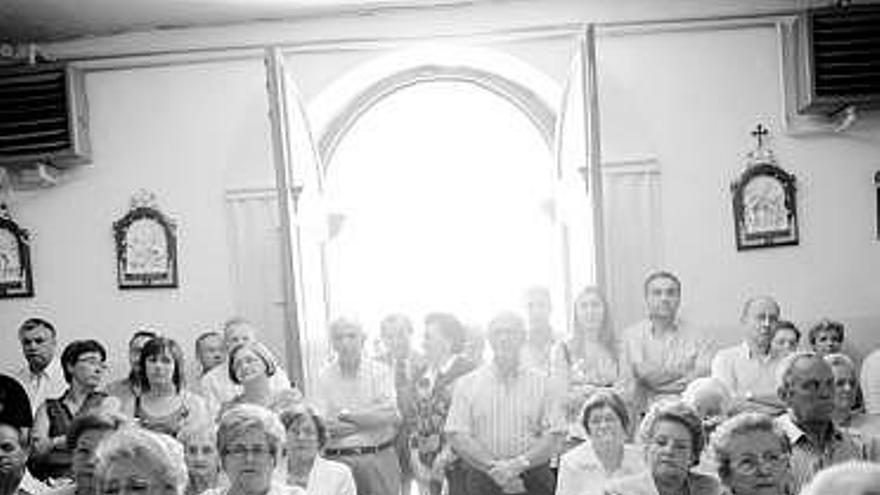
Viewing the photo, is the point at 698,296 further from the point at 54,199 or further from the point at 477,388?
the point at 54,199

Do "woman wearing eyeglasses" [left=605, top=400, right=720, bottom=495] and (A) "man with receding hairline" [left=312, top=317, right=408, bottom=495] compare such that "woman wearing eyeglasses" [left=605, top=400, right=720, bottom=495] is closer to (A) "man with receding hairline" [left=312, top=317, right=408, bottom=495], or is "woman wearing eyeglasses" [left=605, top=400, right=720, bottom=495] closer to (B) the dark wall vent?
(A) "man with receding hairline" [left=312, top=317, right=408, bottom=495]

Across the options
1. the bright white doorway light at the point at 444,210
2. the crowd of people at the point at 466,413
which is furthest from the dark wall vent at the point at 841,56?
the bright white doorway light at the point at 444,210

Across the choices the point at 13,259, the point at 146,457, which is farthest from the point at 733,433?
the point at 13,259

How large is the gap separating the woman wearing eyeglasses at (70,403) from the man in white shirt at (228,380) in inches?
19.7

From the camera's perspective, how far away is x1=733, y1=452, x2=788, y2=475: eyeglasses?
9.17 feet

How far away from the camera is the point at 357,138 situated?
682 cm

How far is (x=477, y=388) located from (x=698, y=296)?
83.4 inches

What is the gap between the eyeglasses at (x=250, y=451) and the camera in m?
3.08

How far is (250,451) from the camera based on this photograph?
10.1 feet

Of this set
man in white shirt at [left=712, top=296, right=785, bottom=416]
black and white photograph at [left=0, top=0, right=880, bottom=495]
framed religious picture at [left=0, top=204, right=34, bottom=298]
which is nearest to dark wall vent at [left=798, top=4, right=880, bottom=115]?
black and white photograph at [left=0, top=0, right=880, bottom=495]

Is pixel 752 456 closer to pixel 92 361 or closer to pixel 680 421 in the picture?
A: pixel 680 421

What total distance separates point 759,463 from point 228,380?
278 centimetres

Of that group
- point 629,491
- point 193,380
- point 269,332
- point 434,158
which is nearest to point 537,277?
point 434,158

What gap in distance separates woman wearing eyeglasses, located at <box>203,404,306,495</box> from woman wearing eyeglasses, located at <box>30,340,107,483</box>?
99 cm
